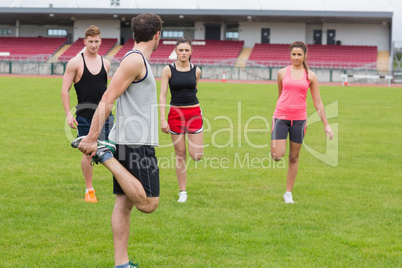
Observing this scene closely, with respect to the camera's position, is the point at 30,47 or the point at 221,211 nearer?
the point at 221,211

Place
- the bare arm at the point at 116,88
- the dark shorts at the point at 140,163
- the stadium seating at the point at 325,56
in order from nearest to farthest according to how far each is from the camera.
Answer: the bare arm at the point at 116,88 < the dark shorts at the point at 140,163 < the stadium seating at the point at 325,56

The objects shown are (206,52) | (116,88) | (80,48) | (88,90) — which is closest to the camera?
(116,88)

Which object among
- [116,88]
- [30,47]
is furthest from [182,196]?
Result: [30,47]

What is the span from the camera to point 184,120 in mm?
7645

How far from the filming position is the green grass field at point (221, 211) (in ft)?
17.5

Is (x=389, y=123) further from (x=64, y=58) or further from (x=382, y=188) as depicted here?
(x=64, y=58)

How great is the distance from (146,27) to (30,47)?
61.4 meters

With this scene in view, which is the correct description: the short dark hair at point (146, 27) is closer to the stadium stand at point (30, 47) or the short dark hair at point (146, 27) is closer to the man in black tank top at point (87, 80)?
the man in black tank top at point (87, 80)

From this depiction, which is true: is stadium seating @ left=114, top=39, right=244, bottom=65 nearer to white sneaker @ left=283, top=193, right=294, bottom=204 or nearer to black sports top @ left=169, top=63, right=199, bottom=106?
black sports top @ left=169, top=63, right=199, bottom=106

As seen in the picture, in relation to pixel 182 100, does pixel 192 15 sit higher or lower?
higher

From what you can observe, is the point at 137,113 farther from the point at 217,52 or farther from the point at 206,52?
the point at 206,52

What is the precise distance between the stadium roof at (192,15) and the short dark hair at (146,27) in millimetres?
55384

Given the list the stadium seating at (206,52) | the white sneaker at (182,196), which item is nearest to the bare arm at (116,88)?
the white sneaker at (182,196)

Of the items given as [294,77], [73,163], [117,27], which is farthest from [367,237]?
[117,27]
